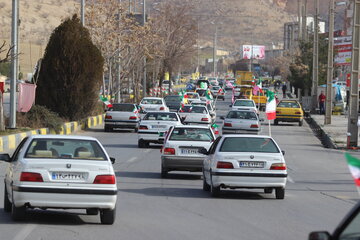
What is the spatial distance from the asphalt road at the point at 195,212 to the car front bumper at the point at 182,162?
12.8 inches

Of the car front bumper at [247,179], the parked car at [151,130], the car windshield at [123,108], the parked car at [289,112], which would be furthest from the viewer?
the parked car at [289,112]

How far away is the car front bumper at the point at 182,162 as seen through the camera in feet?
70.4

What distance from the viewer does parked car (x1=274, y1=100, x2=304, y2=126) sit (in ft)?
180

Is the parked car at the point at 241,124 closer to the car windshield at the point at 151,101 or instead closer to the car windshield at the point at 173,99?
the car windshield at the point at 151,101

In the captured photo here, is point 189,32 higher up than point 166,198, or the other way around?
point 189,32

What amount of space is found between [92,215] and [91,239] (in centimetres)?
267

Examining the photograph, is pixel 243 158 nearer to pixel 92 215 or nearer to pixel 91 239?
pixel 92 215

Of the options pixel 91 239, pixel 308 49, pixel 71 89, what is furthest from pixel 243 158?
pixel 308 49

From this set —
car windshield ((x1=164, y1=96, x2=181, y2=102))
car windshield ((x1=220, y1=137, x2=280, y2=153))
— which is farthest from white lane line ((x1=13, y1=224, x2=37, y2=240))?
car windshield ((x1=164, y1=96, x2=181, y2=102))

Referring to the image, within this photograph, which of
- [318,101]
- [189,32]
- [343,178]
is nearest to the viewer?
[343,178]

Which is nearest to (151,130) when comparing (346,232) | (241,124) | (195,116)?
(241,124)

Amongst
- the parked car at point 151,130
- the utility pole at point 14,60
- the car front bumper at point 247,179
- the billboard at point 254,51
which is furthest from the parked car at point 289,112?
the billboard at point 254,51

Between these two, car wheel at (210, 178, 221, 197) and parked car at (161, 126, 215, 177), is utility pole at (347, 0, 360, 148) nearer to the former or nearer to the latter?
parked car at (161, 126, 215, 177)

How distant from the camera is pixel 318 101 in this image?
70.4m
